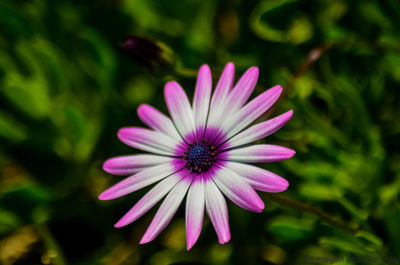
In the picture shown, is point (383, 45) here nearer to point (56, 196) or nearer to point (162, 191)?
point (162, 191)

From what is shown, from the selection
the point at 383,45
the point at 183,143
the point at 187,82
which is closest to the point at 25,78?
the point at 187,82

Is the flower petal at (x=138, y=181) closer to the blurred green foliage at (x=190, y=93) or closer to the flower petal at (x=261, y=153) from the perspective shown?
the flower petal at (x=261, y=153)

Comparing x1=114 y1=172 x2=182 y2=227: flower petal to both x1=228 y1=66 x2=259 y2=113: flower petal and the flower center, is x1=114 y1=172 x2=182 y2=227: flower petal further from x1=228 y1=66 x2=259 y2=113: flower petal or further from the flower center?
x1=228 y1=66 x2=259 y2=113: flower petal

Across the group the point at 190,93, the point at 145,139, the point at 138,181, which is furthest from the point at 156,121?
the point at 190,93

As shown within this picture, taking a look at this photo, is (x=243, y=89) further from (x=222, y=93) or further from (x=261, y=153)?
(x=261, y=153)

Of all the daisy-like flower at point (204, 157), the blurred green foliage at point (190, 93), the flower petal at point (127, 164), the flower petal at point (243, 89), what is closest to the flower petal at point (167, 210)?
the daisy-like flower at point (204, 157)
